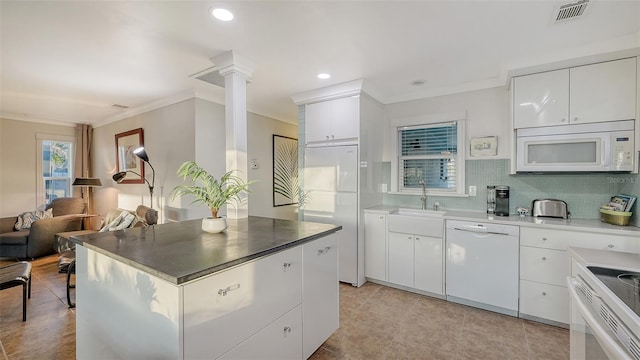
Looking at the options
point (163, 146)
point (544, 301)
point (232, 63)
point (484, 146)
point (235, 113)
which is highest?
point (232, 63)

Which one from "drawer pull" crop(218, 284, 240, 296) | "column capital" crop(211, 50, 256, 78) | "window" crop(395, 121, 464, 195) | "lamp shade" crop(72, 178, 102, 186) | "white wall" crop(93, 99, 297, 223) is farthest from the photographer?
"lamp shade" crop(72, 178, 102, 186)

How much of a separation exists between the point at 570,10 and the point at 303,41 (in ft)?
6.08

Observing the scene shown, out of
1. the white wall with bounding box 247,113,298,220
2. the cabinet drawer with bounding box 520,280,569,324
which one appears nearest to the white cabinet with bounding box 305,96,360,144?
the white wall with bounding box 247,113,298,220

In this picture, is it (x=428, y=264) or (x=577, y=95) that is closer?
(x=577, y=95)

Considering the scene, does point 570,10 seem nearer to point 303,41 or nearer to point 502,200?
point 502,200

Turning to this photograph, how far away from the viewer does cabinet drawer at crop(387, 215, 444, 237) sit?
288 cm

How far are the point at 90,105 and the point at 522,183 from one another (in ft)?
20.0

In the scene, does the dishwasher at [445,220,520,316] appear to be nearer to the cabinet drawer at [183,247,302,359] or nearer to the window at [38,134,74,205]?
the cabinet drawer at [183,247,302,359]

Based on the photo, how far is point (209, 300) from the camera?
119cm

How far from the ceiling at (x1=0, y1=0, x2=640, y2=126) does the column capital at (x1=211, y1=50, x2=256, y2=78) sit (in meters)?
0.06

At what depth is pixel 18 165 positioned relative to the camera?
477 centimetres

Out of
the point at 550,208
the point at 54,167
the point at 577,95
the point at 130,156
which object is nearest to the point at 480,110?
the point at 577,95

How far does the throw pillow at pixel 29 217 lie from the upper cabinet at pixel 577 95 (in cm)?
703

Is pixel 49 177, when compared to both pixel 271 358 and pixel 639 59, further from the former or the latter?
pixel 639 59
